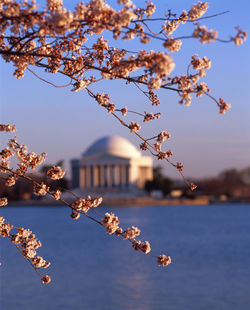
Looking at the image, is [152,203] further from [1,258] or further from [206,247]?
[1,258]

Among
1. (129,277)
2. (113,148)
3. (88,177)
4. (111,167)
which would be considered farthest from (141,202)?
(129,277)

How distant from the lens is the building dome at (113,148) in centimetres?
12988

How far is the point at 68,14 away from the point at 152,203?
114907mm

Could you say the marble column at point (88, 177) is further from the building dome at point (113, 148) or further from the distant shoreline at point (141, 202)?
the distant shoreline at point (141, 202)

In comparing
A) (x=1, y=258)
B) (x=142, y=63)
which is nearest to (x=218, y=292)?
(x=1, y=258)

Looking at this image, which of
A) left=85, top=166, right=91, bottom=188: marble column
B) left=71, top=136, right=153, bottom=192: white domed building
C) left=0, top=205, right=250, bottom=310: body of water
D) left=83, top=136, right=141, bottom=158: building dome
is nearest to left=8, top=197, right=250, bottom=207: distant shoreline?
left=71, top=136, right=153, bottom=192: white domed building

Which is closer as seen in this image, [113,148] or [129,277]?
[129,277]

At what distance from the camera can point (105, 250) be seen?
38.8 meters

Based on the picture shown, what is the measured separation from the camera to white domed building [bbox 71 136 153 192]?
127m

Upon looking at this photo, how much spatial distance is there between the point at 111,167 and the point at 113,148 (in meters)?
4.18

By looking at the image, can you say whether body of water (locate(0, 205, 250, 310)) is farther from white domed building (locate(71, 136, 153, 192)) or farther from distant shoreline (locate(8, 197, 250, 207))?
white domed building (locate(71, 136, 153, 192))

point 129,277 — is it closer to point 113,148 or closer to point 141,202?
point 141,202

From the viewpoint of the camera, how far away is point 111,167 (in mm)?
129375

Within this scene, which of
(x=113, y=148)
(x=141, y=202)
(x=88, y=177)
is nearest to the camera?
(x=141, y=202)
